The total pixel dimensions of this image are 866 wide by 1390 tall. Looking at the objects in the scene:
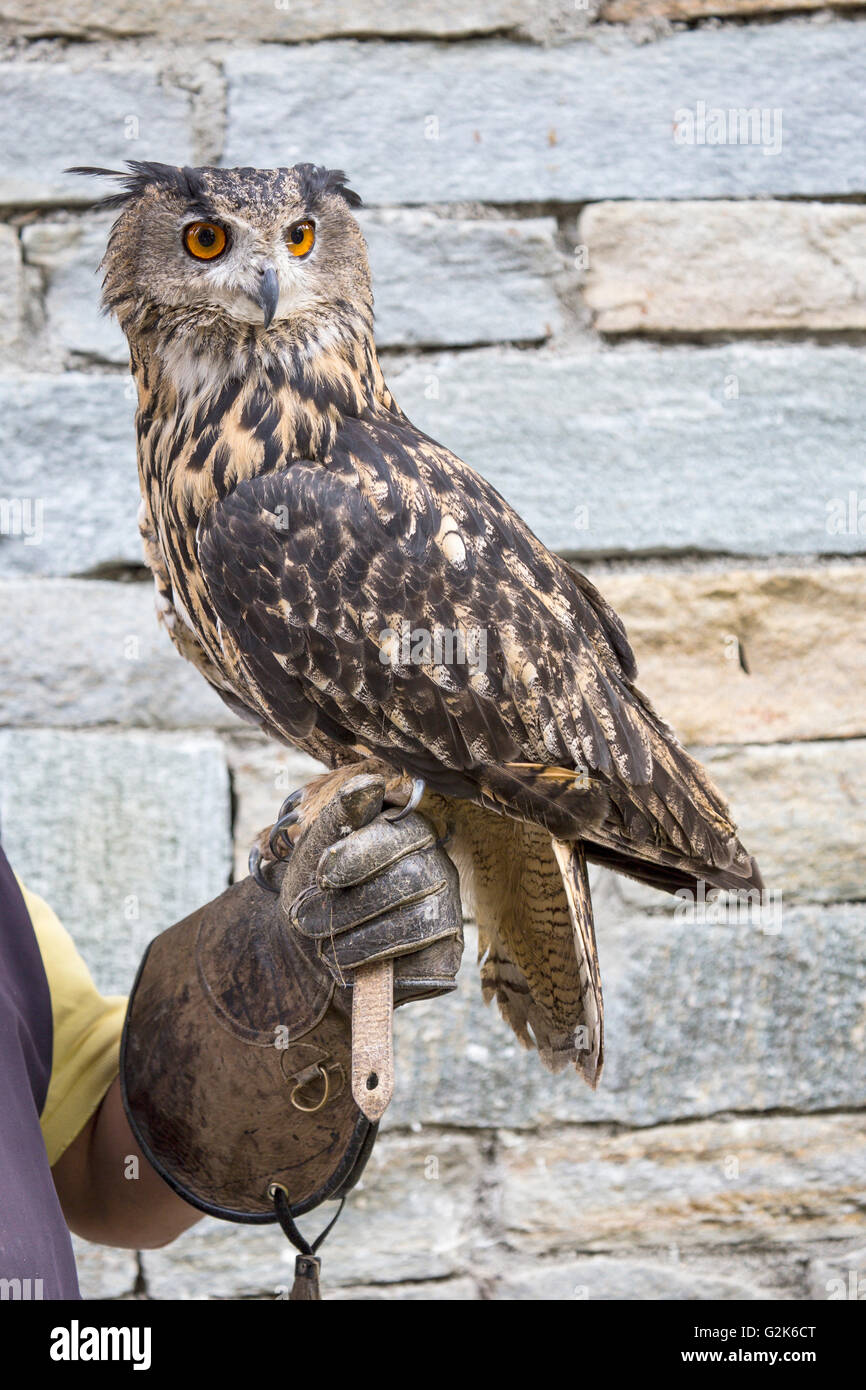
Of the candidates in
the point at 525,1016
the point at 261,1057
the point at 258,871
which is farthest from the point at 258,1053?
the point at 525,1016

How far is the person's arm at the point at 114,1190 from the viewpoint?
1478 millimetres

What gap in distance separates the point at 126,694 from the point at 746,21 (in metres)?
1.45

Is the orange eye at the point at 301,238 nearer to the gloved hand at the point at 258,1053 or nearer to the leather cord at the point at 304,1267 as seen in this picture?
the gloved hand at the point at 258,1053

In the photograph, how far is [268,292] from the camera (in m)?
1.37

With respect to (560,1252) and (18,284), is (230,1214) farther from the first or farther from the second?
(18,284)

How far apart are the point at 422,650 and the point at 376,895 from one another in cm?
27

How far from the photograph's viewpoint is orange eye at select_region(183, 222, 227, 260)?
1.40 meters

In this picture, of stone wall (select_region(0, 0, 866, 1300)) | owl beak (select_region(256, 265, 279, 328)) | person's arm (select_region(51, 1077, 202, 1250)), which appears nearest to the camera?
owl beak (select_region(256, 265, 279, 328))

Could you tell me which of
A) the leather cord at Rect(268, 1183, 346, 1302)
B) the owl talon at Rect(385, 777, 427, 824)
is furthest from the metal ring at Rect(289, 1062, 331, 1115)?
the owl talon at Rect(385, 777, 427, 824)

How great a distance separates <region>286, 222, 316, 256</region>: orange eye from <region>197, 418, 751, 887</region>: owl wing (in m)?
0.25

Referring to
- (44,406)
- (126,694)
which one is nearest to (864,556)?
(126,694)

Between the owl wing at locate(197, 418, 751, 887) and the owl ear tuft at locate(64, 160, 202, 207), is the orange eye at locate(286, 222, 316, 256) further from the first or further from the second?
the owl wing at locate(197, 418, 751, 887)

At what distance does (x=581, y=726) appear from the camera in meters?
1.38

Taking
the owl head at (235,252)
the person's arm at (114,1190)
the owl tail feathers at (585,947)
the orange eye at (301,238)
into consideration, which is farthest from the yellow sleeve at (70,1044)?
the orange eye at (301,238)
